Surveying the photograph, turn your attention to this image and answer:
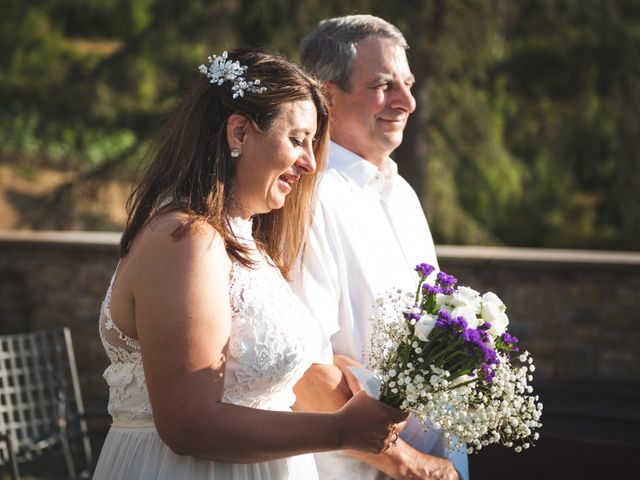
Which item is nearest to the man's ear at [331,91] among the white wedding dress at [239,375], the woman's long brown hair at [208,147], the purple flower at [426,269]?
the woman's long brown hair at [208,147]

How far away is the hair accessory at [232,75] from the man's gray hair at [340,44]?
2.11ft

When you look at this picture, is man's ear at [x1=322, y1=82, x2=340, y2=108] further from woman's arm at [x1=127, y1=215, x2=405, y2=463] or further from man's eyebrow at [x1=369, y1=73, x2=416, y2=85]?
woman's arm at [x1=127, y1=215, x2=405, y2=463]

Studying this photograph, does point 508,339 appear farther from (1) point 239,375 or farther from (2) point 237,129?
(2) point 237,129

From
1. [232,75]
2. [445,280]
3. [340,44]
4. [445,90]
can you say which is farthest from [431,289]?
[445,90]

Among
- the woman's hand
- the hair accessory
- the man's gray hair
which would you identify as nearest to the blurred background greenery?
the man's gray hair

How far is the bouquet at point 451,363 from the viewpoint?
1.87m

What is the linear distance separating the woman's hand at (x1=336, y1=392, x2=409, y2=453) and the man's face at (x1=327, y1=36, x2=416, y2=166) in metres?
1.03

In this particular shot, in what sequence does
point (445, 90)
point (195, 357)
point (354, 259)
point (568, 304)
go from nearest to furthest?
point (195, 357), point (354, 259), point (568, 304), point (445, 90)

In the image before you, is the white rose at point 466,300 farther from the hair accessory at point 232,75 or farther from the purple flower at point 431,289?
the hair accessory at point 232,75

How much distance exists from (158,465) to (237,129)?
818 millimetres

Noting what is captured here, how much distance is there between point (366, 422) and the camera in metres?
1.88

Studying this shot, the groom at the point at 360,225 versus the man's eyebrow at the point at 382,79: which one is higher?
the man's eyebrow at the point at 382,79

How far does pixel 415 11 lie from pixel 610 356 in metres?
3.66

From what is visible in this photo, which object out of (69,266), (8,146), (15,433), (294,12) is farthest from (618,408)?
(8,146)
